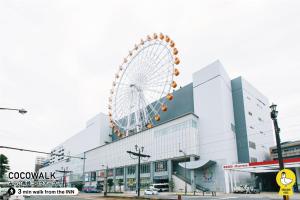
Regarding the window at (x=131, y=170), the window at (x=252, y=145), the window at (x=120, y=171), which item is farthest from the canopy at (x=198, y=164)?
the window at (x=120, y=171)

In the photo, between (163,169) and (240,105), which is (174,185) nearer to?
(163,169)

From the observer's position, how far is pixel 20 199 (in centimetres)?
2002

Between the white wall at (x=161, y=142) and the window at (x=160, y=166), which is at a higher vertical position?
the white wall at (x=161, y=142)

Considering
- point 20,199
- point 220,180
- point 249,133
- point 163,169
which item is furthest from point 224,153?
point 20,199

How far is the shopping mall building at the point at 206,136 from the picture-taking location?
2667 inches

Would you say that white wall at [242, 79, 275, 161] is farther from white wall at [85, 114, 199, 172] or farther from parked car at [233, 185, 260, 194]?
parked car at [233, 185, 260, 194]

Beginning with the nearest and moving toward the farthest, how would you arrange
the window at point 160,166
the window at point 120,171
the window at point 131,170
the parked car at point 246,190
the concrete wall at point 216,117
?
the parked car at point 246,190
the concrete wall at point 216,117
the window at point 160,166
the window at point 131,170
the window at point 120,171

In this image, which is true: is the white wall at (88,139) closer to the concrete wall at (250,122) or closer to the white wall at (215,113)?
the white wall at (215,113)

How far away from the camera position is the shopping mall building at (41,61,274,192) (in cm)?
6775

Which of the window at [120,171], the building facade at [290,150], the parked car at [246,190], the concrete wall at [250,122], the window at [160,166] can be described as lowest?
the parked car at [246,190]

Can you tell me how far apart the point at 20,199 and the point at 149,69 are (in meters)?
46.9

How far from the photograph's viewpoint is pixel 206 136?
235 ft

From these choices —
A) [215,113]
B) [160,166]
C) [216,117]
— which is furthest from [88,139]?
[216,117]

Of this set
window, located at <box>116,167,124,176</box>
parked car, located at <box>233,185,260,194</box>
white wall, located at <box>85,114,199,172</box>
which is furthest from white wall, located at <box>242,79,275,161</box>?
window, located at <box>116,167,124,176</box>
